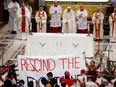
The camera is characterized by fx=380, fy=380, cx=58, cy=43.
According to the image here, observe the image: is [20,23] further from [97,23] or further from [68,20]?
[97,23]

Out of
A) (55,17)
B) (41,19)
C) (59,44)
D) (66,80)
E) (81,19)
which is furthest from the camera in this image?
(55,17)

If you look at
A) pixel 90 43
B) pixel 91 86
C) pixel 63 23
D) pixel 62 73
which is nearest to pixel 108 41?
pixel 63 23

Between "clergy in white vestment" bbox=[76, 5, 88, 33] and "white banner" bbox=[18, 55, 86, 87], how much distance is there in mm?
9418

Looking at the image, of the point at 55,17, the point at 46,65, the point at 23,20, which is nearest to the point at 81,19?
the point at 55,17

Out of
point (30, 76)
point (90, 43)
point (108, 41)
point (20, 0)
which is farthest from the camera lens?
point (20, 0)

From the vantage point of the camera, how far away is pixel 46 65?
9.73 meters

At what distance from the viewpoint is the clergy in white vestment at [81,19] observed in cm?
1929

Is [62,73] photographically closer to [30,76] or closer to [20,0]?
[30,76]

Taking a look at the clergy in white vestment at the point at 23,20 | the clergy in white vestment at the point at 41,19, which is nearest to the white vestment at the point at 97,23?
the clergy in white vestment at the point at 41,19

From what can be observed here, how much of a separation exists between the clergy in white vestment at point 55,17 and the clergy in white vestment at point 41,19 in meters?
0.57

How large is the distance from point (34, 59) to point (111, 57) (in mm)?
3854

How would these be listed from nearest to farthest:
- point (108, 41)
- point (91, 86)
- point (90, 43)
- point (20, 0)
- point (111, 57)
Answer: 1. point (91, 86)
2. point (111, 57)
3. point (90, 43)
4. point (108, 41)
5. point (20, 0)

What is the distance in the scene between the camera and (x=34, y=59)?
978 centimetres

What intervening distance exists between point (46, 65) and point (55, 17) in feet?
33.7
